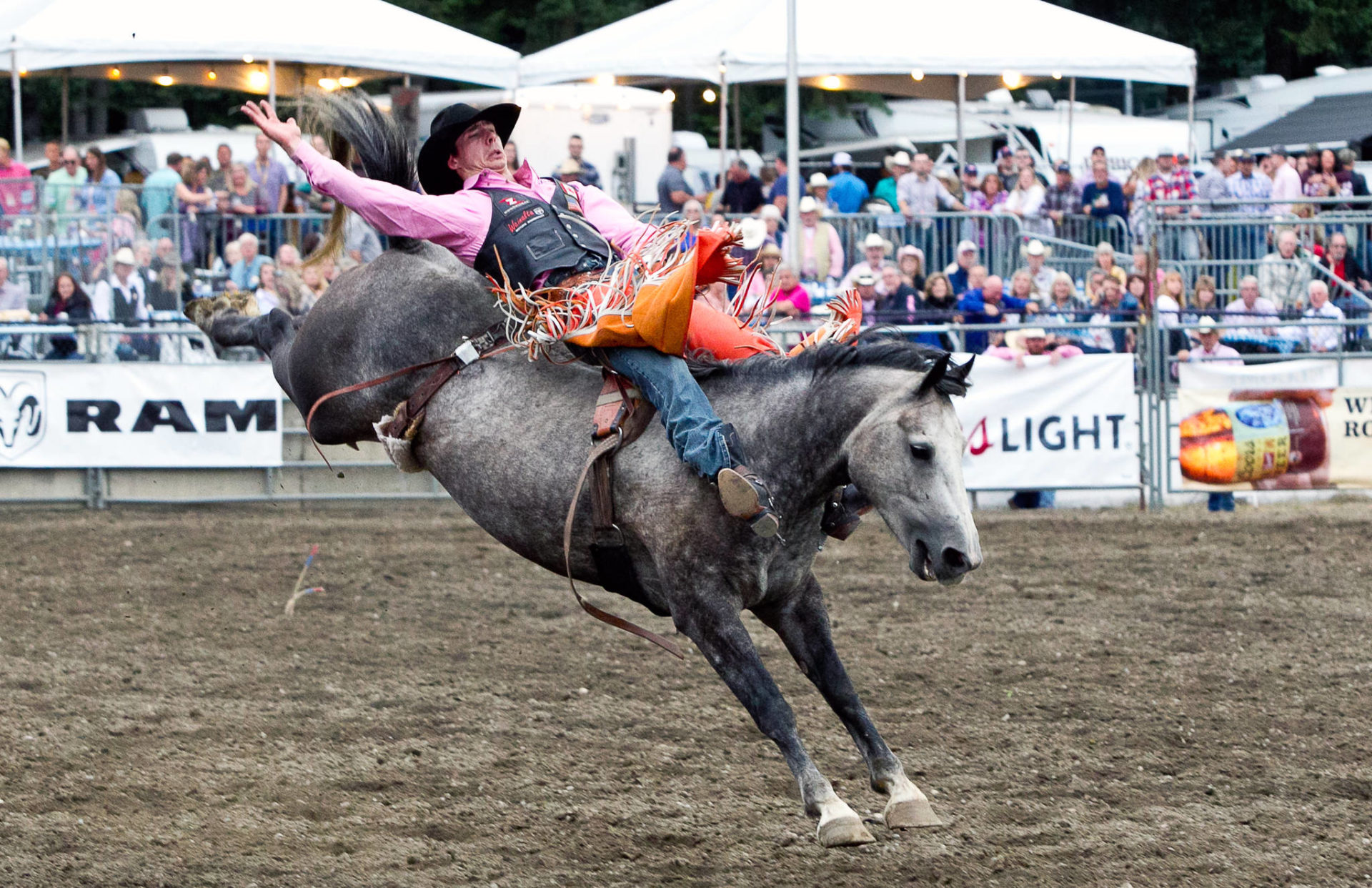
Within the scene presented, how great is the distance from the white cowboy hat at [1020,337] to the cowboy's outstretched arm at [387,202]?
7544mm

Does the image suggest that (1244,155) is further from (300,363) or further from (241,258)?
(300,363)

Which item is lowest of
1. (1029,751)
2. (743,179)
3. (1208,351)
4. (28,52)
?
(1029,751)

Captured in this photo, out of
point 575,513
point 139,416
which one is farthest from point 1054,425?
point 575,513

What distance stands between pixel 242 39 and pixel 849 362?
11.4m

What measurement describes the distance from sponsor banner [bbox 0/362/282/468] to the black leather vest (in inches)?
273

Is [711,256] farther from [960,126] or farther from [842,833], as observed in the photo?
[960,126]

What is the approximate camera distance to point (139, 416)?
11.9 m

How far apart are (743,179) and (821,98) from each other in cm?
1018

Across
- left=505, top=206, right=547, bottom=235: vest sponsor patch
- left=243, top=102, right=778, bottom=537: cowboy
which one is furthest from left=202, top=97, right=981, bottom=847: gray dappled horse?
left=505, top=206, right=547, bottom=235: vest sponsor patch

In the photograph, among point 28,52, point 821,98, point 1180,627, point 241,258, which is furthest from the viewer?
point 821,98

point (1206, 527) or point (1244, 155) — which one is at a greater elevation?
point (1244, 155)

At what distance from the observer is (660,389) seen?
15.6 ft

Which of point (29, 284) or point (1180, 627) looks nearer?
point (1180, 627)

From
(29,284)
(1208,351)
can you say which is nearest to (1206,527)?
(1208,351)
